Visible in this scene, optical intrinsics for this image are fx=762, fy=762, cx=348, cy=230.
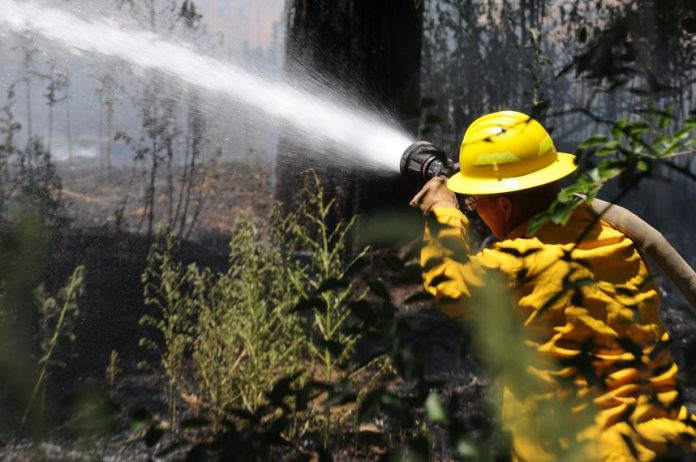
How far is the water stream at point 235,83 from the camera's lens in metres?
2.83

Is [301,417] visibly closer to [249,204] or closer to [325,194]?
[325,194]

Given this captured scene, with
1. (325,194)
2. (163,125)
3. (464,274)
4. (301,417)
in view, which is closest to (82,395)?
(464,274)

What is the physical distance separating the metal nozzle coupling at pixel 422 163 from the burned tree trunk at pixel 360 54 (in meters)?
2.07

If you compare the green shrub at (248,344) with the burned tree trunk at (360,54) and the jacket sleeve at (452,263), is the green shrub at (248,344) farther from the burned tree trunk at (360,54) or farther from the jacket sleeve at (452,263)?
the jacket sleeve at (452,263)

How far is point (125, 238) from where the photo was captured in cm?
464

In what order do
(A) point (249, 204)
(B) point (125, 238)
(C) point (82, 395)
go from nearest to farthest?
(C) point (82, 395), (B) point (125, 238), (A) point (249, 204)

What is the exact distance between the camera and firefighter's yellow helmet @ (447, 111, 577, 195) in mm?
1613

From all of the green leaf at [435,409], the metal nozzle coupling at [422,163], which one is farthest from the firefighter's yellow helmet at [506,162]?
the green leaf at [435,409]

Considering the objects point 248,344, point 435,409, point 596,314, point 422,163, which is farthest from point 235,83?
point 435,409

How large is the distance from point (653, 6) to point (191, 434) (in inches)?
101

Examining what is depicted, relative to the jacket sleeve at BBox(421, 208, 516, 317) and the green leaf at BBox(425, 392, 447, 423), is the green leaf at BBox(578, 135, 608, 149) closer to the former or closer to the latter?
the jacket sleeve at BBox(421, 208, 516, 317)

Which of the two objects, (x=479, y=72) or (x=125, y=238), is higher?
(x=479, y=72)

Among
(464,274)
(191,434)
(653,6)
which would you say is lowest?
(191,434)

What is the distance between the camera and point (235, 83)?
359 cm
